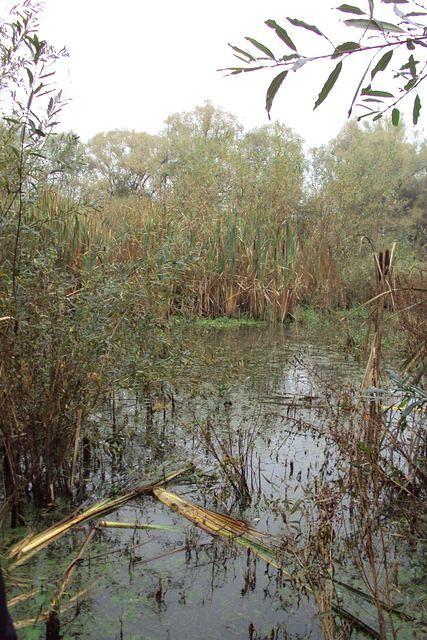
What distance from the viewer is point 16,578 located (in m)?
2.63

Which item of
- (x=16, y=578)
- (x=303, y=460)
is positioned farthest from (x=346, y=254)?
(x=16, y=578)

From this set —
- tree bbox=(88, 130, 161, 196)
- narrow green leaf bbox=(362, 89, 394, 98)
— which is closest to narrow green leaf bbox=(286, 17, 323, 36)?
narrow green leaf bbox=(362, 89, 394, 98)

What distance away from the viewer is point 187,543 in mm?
2969

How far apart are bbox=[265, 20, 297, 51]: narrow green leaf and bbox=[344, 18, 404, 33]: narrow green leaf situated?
12 cm

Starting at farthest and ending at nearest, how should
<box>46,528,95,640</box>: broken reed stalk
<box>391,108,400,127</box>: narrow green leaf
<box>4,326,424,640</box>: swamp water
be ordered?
<box>4,326,424,640</box>: swamp water → <box>46,528,95,640</box>: broken reed stalk → <box>391,108,400,127</box>: narrow green leaf

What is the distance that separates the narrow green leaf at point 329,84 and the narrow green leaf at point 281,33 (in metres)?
0.10

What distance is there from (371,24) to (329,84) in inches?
5.3

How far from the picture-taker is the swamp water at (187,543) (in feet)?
8.02

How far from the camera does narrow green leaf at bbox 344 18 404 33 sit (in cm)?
125

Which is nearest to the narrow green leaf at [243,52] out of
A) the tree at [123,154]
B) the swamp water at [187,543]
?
the swamp water at [187,543]

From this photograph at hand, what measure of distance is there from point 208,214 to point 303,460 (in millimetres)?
8469

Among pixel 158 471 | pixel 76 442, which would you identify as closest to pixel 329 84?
pixel 76 442

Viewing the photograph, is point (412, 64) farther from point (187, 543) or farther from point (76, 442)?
point (76, 442)

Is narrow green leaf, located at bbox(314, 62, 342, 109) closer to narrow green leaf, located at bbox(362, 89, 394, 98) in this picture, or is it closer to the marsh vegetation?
narrow green leaf, located at bbox(362, 89, 394, 98)
